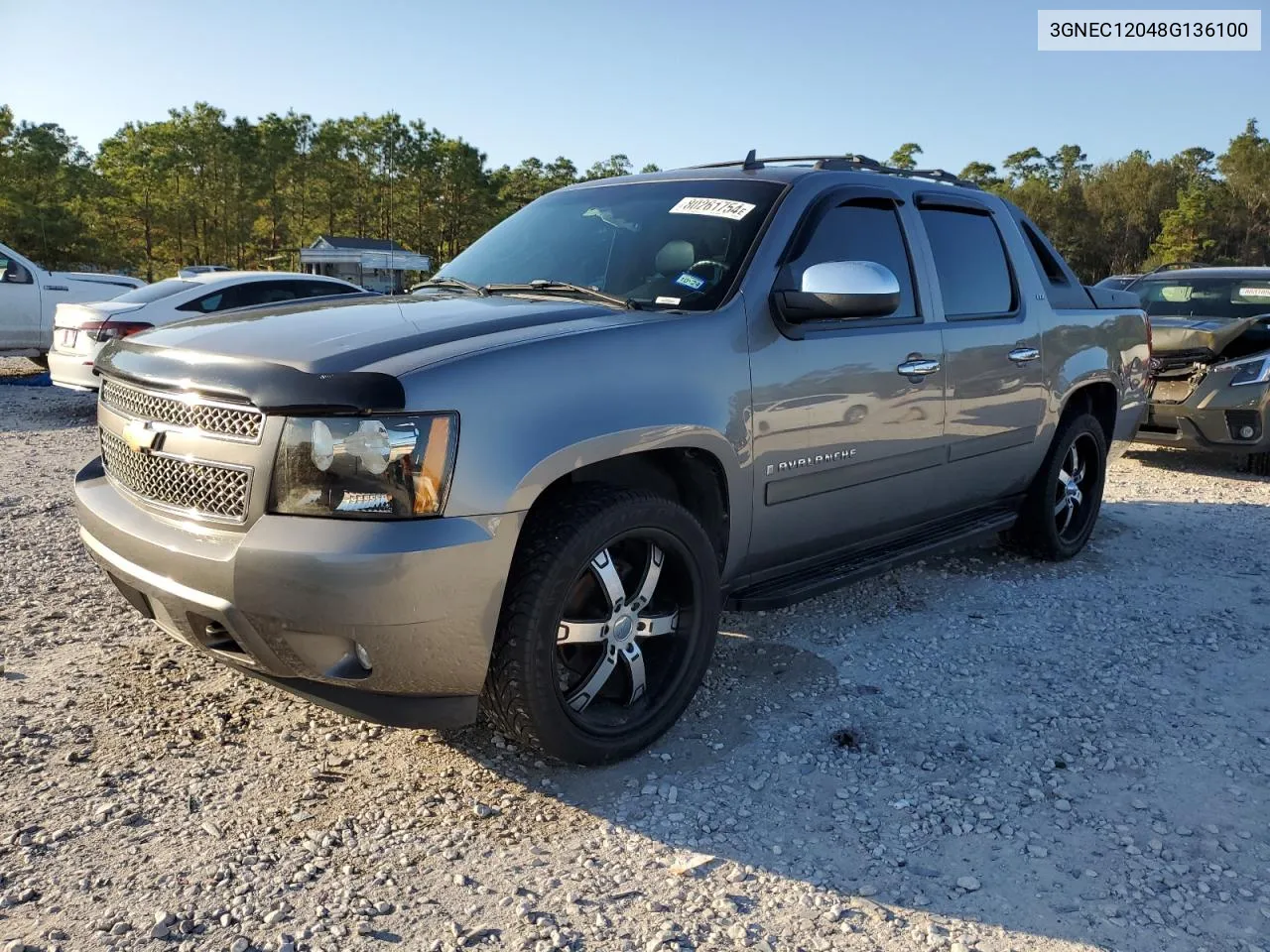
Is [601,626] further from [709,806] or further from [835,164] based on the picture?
[835,164]

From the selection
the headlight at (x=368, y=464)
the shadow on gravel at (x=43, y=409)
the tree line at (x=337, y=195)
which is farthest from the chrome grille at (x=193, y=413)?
the tree line at (x=337, y=195)

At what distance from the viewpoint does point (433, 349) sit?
2604 millimetres

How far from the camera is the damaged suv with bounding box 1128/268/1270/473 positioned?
306 inches

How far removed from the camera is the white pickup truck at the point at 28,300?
12555mm

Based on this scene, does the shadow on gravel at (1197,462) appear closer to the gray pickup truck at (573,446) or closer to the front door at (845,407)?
the gray pickup truck at (573,446)

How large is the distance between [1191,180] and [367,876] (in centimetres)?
7525

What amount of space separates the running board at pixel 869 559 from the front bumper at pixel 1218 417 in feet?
13.2

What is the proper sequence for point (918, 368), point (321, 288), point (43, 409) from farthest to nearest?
point (43, 409), point (321, 288), point (918, 368)

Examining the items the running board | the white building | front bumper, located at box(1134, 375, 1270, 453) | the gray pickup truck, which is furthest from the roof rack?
the white building

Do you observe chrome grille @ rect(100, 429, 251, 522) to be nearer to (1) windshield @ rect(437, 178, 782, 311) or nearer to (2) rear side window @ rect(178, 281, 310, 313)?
(1) windshield @ rect(437, 178, 782, 311)

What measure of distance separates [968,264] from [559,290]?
2048 mm

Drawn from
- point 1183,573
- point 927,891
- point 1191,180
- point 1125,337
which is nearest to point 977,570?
point 1183,573

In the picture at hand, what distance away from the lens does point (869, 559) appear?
12.8ft

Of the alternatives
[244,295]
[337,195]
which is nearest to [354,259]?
[337,195]
